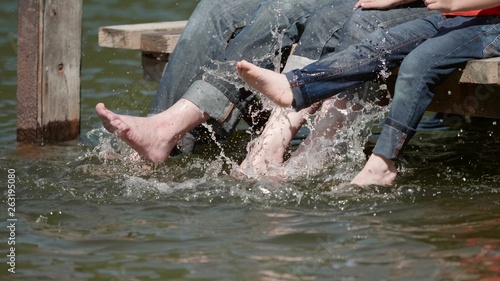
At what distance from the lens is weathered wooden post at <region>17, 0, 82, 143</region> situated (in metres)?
5.24

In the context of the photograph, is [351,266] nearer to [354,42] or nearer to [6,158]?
[354,42]

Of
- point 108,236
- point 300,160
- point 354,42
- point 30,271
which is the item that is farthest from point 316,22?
point 30,271

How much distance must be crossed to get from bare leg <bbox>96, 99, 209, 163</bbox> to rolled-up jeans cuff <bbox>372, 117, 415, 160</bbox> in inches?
34.8

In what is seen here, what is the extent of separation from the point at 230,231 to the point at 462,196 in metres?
1.00

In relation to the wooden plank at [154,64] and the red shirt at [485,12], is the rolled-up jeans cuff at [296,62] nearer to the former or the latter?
the red shirt at [485,12]

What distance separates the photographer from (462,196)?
413cm

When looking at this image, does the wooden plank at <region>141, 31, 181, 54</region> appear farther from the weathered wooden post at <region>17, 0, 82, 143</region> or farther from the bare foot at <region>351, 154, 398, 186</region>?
the bare foot at <region>351, 154, 398, 186</region>

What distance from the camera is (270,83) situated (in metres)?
4.06

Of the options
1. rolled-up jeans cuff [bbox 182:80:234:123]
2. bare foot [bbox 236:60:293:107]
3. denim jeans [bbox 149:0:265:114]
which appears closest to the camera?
bare foot [bbox 236:60:293:107]

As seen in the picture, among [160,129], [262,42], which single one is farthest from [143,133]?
[262,42]

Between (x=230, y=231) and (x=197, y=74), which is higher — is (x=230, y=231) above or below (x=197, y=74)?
below

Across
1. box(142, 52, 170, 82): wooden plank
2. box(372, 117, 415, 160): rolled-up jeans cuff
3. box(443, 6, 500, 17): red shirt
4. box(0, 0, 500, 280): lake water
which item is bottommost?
box(0, 0, 500, 280): lake water

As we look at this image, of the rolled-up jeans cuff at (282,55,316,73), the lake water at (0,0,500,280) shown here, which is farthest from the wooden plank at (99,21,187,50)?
the rolled-up jeans cuff at (282,55,316,73)

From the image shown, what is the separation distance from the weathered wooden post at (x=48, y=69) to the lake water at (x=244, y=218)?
0.14 metres
